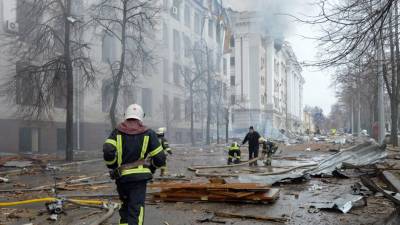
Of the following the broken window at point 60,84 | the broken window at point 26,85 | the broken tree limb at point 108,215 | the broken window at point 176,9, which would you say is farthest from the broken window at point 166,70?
the broken tree limb at point 108,215

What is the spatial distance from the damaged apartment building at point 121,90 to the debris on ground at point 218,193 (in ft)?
49.6

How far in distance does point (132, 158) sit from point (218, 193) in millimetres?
3616

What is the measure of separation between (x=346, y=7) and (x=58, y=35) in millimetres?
17238

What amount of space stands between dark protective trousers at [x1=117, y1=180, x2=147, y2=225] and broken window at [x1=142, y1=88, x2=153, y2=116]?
34.6 metres

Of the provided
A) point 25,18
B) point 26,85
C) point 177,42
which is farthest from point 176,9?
point 26,85

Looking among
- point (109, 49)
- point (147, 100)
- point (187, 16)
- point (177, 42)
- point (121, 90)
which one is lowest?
point (147, 100)

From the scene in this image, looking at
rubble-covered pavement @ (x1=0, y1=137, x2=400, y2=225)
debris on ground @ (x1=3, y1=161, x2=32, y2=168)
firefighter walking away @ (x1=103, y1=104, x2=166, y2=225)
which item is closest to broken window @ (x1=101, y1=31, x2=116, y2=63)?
debris on ground @ (x1=3, y1=161, x2=32, y2=168)

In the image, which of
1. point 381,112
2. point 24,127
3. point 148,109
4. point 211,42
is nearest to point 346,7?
point 381,112

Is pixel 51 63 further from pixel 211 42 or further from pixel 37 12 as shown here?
pixel 211 42

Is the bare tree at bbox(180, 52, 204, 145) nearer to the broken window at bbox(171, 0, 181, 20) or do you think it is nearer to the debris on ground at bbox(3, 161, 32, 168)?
the broken window at bbox(171, 0, 181, 20)

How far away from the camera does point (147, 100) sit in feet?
133

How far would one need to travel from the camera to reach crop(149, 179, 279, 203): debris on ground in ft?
28.0

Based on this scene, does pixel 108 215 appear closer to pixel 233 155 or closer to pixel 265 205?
pixel 265 205

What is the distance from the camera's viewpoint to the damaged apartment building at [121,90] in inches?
963
